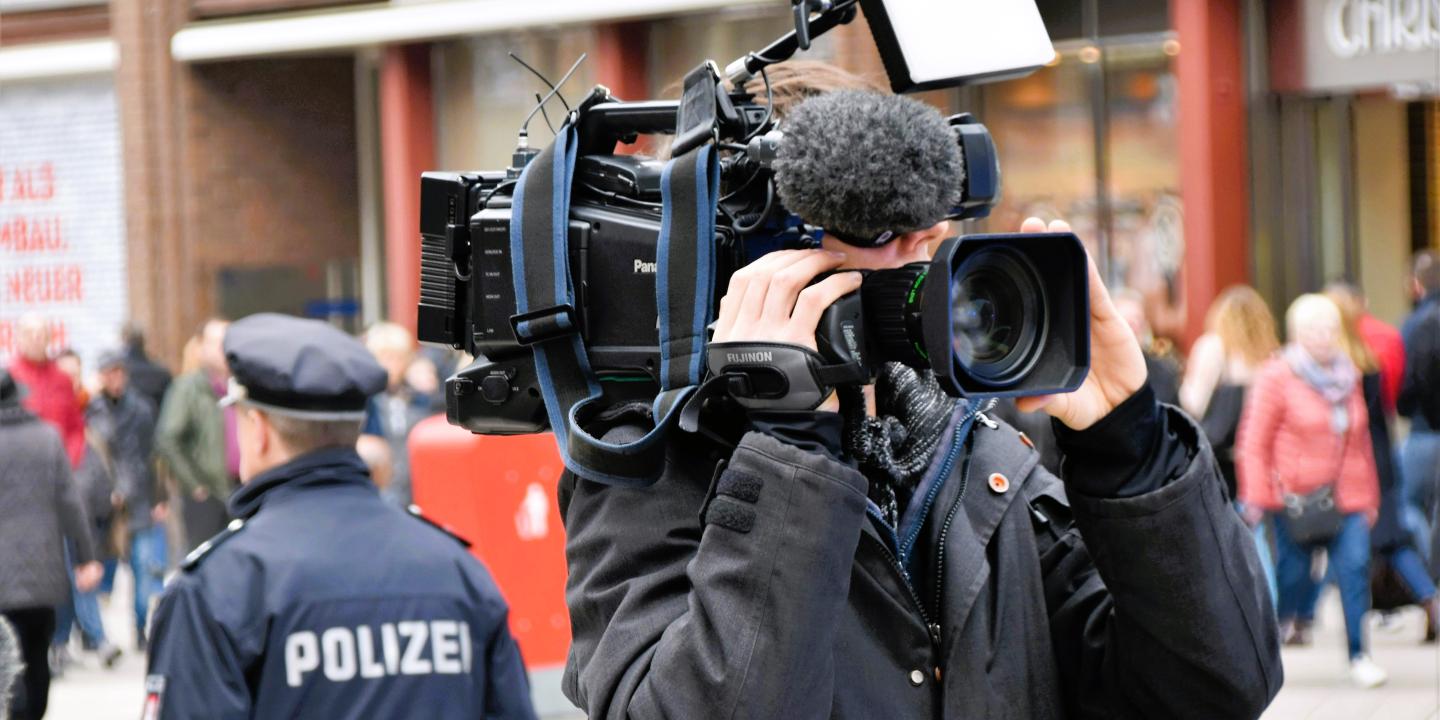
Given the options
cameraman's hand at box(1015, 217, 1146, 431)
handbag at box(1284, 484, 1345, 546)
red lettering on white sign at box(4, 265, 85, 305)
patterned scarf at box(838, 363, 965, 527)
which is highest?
red lettering on white sign at box(4, 265, 85, 305)

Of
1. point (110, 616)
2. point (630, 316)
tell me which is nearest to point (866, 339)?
point (630, 316)

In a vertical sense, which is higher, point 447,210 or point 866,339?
point 447,210

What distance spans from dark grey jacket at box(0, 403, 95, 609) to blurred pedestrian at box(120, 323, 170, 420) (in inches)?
200

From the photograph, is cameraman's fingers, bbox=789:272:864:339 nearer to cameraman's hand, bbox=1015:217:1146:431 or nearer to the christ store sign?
cameraman's hand, bbox=1015:217:1146:431

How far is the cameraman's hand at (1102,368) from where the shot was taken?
208 centimetres

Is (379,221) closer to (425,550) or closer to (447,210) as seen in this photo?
(425,550)

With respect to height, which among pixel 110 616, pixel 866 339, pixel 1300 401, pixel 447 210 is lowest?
pixel 110 616

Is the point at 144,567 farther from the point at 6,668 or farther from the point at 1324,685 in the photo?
the point at 6,668

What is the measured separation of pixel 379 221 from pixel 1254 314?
1200 cm

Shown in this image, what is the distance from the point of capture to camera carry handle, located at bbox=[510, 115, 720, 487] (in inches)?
80.8

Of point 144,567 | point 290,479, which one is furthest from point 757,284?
point 144,567

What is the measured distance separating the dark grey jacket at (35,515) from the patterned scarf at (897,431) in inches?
249

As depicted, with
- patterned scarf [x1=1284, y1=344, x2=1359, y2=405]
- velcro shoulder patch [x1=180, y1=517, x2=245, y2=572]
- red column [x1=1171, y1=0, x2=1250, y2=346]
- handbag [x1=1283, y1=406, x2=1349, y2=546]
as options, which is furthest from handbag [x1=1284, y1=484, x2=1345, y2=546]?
velcro shoulder patch [x1=180, y1=517, x2=245, y2=572]

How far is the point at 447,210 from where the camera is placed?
2367mm
